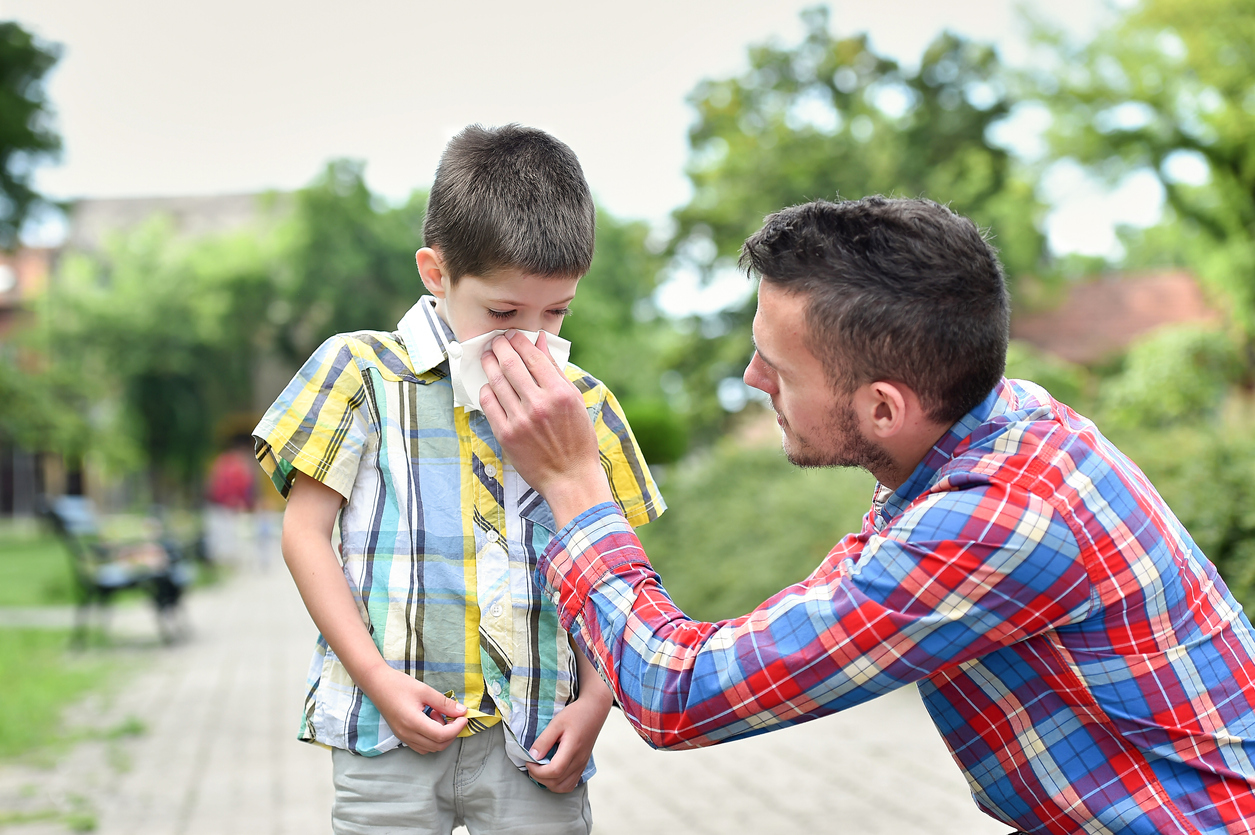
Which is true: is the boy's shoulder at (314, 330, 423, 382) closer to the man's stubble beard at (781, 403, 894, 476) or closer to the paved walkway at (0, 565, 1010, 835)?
the man's stubble beard at (781, 403, 894, 476)

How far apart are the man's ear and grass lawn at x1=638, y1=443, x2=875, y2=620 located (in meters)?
5.89

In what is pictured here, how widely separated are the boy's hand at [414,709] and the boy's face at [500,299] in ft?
1.95

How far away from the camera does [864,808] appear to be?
455cm

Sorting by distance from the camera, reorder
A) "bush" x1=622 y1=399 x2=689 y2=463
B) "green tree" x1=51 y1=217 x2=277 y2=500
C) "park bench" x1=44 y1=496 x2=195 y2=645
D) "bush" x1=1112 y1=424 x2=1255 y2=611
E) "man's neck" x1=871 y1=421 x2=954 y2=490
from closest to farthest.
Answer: "man's neck" x1=871 y1=421 x2=954 y2=490, "bush" x1=1112 y1=424 x2=1255 y2=611, "park bench" x1=44 y1=496 x2=195 y2=645, "bush" x1=622 y1=399 x2=689 y2=463, "green tree" x1=51 y1=217 x2=277 y2=500

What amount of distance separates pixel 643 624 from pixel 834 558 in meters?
0.45

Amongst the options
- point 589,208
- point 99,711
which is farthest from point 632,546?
point 99,711

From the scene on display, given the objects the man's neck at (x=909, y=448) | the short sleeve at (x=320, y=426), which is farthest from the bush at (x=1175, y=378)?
the short sleeve at (x=320, y=426)

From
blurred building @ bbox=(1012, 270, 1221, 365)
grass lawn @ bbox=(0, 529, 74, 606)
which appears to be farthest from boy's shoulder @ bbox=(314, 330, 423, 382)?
blurred building @ bbox=(1012, 270, 1221, 365)

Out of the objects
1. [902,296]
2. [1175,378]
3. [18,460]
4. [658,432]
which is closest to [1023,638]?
[902,296]

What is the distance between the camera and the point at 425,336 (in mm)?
1921

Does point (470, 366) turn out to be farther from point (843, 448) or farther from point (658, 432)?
point (658, 432)

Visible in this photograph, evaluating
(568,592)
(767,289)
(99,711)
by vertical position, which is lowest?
(99,711)

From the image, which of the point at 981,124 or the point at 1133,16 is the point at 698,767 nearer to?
the point at 981,124

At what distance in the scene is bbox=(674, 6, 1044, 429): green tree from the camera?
15.8 meters
